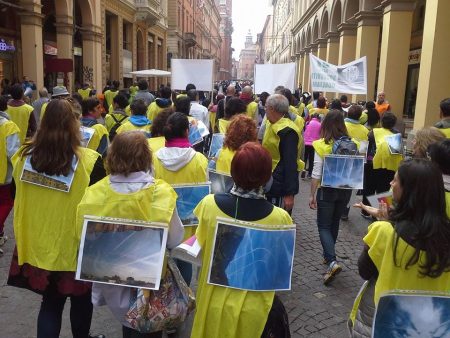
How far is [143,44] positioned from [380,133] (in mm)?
28447

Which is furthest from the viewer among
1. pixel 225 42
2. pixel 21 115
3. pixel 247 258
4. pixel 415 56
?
pixel 225 42

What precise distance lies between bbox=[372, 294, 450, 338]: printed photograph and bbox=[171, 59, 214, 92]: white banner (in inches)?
373

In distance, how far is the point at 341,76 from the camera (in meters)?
10.2

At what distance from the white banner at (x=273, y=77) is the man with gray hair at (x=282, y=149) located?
6.60m

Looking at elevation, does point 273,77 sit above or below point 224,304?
above

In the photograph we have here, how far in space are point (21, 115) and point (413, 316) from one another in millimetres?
6634

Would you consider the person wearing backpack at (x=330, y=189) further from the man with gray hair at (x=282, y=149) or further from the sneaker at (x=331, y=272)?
the man with gray hair at (x=282, y=149)

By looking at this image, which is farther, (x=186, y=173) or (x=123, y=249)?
(x=186, y=173)

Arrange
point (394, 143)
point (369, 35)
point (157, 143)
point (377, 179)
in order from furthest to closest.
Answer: point (369, 35) → point (377, 179) → point (394, 143) → point (157, 143)

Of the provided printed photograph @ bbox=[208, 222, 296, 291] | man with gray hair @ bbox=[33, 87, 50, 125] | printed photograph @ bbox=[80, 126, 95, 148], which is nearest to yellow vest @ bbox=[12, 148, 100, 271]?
printed photograph @ bbox=[208, 222, 296, 291]

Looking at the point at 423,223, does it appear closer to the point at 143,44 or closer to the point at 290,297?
the point at 290,297

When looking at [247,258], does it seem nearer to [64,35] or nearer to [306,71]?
[64,35]

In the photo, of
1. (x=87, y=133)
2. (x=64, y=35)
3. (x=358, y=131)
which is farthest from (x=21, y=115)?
(x=64, y=35)

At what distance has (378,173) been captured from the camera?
6.57m
